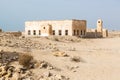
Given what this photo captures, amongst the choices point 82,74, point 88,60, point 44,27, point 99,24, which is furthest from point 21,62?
point 99,24

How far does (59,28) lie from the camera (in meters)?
48.1

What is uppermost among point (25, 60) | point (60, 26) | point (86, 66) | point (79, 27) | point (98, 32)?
point (60, 26)

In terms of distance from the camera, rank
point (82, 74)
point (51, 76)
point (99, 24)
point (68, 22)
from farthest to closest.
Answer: point (99, 24) → point (68, 22) → point (82, 74) → point (51, 76)

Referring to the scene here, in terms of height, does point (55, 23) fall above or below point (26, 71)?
above

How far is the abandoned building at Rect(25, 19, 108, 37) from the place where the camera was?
153 ft

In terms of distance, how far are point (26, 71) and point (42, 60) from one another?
2202mm

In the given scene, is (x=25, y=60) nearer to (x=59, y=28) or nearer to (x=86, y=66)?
(x=86, y=66)

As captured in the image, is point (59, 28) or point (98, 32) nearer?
point (59, 28)

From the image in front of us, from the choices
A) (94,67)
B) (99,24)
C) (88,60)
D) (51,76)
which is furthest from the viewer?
(99,24)

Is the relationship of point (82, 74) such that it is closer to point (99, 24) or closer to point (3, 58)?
point (3, 58)

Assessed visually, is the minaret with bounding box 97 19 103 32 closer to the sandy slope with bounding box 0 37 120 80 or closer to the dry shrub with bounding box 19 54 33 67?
the sandy slope with bounding box 0 37 120 80

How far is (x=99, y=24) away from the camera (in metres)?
53.3

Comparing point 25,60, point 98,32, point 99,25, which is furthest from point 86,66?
point 99,25

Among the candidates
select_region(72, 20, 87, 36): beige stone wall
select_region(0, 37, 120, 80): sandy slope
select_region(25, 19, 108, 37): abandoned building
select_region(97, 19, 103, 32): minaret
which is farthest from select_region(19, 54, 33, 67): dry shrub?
select_region(97, 19, 103, 32): minaret
